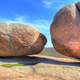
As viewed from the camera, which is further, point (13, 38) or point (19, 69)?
point (13, 38)

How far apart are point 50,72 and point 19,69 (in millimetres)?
1129

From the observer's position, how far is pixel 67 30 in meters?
11.7

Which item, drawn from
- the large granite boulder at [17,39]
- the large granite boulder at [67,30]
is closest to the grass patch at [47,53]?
the large granite boulder at [17,39]

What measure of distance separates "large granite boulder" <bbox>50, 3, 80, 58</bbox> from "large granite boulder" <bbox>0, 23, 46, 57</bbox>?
1.41 meters

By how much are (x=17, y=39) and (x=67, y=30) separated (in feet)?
8.87

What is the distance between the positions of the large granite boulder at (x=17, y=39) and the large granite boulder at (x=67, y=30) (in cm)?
141

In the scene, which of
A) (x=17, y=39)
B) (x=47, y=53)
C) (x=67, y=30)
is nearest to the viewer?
(x=67, y=30)

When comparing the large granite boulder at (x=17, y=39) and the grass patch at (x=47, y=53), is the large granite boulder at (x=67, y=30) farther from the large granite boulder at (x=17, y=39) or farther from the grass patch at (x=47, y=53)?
the grass patch at (x=47, y=53)

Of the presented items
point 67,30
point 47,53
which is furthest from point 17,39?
point 47,53

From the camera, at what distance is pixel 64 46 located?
1188cm

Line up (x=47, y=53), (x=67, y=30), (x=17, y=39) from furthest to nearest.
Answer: (x=47, y=53)
(x=17, y=39)
(x=67, y=30)

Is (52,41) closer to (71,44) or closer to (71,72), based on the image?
(71,44)

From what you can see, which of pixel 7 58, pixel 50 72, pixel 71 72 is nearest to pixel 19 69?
pixel 50 72

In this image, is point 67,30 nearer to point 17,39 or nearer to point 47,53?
point 17,39
